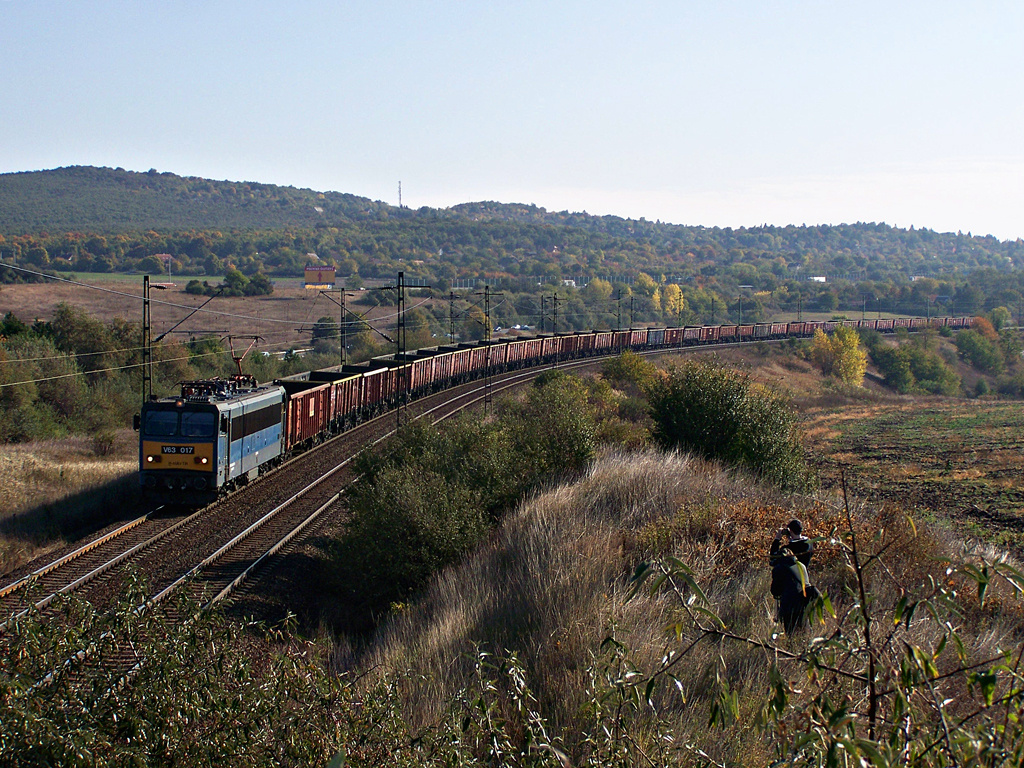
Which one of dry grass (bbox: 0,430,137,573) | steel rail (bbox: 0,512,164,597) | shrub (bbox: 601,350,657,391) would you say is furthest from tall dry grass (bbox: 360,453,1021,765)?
shrub (bbox: 601,350,657,391)

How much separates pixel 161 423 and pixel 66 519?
332 centimetres

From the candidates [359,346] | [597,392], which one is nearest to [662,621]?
[597,392]

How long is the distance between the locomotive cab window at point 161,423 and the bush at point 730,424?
1271 cm

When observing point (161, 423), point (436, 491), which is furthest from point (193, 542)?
point (436, 491)

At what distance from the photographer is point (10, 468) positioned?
2478cm

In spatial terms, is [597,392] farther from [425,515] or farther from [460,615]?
[460,615]

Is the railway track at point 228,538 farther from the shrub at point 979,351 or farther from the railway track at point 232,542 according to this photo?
the shrub at point 979,351

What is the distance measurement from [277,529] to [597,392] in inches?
1021

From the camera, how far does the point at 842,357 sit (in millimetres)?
84062

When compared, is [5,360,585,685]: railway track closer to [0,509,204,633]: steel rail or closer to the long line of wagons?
[0,509,204,633]: steel rail

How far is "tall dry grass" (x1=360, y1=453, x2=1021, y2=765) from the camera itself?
6.64 metres

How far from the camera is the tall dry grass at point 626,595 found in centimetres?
664

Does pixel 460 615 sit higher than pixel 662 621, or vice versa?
pixel 662 621

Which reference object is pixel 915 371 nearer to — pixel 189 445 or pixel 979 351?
pixel 979 351
